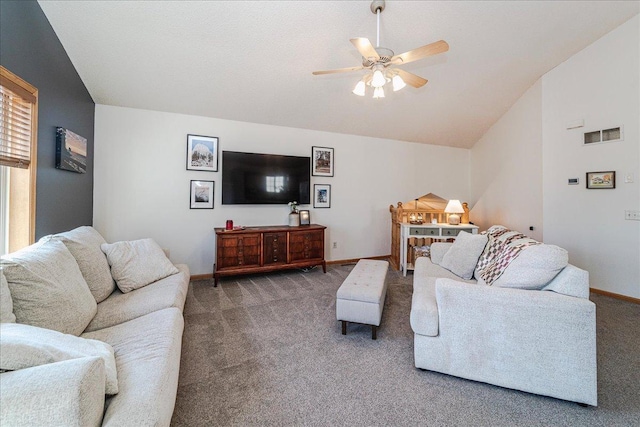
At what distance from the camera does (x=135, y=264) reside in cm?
233

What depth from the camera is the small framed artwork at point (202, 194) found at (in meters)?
3.85

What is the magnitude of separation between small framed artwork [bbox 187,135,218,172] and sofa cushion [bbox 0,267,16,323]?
2899 mm

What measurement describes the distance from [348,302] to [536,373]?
1.26 m

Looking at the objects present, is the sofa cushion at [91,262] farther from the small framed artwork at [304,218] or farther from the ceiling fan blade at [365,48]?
the small framed artwork at [304,218]

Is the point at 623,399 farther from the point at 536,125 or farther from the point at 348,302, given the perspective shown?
the point at 536,125

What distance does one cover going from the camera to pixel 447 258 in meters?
2.93

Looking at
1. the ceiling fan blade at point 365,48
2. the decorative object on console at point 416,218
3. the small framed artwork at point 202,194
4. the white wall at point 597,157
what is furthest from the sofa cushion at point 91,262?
the white wall at point 597,157

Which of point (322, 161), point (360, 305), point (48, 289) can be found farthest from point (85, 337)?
point (322, 161)

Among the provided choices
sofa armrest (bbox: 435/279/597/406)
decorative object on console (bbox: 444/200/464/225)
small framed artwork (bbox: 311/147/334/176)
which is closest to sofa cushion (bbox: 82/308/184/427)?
sofa armrest (bbox: 435/279/597/406)

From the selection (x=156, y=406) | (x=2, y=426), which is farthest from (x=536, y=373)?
(x=2, y=426)

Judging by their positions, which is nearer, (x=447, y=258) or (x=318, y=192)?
(x=447, y=258)

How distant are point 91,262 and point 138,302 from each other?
18.0 inches

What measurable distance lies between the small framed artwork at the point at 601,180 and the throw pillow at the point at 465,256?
2.04 m

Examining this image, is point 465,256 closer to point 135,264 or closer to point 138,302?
point 138,302
